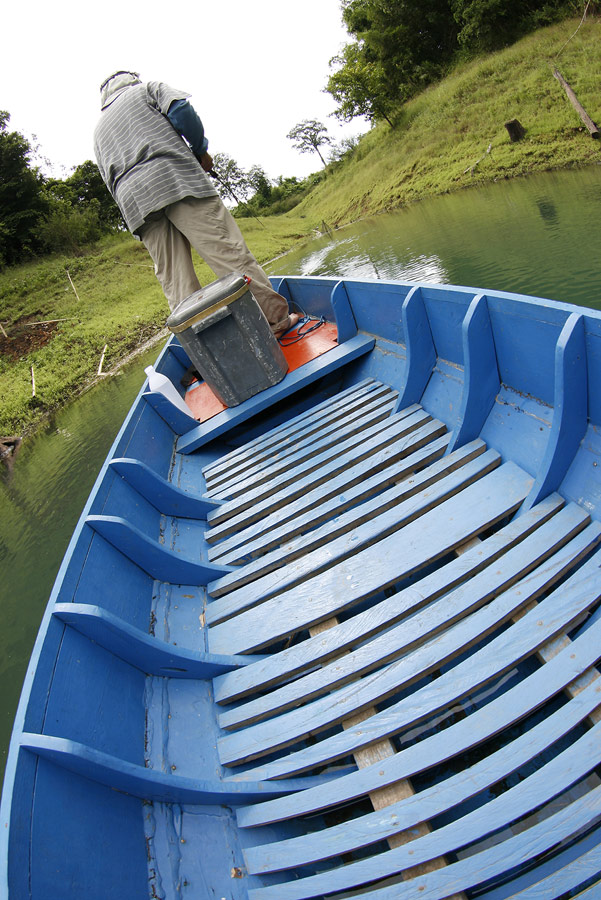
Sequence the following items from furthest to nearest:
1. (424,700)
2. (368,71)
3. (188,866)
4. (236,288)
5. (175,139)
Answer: (368,71), (175,139), (236,288), (424,700), (188,866)

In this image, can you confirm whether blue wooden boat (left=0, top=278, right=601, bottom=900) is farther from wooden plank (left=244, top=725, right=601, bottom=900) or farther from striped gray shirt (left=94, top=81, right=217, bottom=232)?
striped gray shirt (left=94, top=81, right=217, bottom=232)

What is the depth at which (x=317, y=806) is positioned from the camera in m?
1.39

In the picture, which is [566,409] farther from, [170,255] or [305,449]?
[170,255]

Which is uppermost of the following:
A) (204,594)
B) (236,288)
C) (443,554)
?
(236,288)

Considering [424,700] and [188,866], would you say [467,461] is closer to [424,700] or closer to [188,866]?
[424,700]

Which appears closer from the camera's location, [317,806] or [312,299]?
[317,806]

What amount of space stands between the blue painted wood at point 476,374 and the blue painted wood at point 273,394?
1.42 m

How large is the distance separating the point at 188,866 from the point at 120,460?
173 cm

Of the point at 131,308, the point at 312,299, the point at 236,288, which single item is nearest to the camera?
the point at 236,288

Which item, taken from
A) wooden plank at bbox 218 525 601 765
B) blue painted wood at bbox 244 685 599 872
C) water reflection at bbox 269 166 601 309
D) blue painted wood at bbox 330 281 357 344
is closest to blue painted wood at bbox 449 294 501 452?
wooden plank at bbox 218 525 601 765

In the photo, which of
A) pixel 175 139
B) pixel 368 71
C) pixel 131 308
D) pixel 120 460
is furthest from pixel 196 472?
pixel 368 71

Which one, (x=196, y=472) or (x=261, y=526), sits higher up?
(x=196, y=472)

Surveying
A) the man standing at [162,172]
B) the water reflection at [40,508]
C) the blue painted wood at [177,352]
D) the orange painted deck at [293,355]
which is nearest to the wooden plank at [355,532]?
the orange painted deck at [293,355]

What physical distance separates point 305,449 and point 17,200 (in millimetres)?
36602
